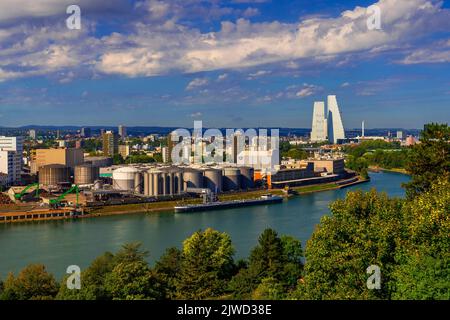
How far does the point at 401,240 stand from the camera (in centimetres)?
295

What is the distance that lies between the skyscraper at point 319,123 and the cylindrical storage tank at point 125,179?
27.2 meters

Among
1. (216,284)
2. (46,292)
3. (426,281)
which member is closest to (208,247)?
(216,284)

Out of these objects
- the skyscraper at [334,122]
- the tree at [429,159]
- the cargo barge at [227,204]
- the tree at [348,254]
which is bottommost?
the cargo barge at [227,204]

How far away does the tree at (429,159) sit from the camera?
435cm

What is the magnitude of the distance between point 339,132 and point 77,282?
1376 inches

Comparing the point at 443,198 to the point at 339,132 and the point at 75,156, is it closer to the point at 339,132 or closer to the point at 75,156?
the point at 75,156

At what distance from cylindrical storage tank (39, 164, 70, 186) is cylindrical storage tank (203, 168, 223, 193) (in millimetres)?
3239

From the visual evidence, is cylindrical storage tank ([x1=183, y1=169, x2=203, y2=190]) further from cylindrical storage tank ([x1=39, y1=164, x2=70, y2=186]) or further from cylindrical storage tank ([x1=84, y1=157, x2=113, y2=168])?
cylindrical storage tank ([x1=84, y1=157, x2=113, y2=168])

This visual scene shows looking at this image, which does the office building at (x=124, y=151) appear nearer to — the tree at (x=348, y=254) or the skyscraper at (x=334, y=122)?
the skyscraper at (x=334, y=122)

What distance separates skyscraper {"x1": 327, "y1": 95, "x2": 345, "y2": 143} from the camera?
36719mm

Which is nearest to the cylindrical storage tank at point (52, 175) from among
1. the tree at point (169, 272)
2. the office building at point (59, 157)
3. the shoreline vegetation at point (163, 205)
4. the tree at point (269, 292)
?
the office building at point (59, 157)

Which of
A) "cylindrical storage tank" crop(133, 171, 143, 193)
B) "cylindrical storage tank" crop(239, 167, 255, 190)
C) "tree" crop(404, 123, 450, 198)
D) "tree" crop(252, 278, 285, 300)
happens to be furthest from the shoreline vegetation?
"tree" crop(252, 278, 285, 300)

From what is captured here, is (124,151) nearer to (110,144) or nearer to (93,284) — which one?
(110,144)

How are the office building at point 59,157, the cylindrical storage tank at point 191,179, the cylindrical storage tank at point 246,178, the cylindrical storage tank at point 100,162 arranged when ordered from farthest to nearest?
the cylindrical storage tank at point 100,162 < the office building at point 59,157 < the cylindrical storage tank at point 246,178 < the cylindrical storage tank at point 191,179
